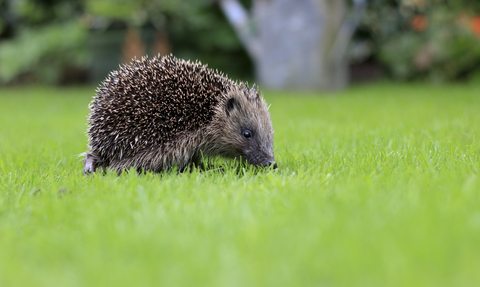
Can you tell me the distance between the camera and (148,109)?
Answer: 4.66 m

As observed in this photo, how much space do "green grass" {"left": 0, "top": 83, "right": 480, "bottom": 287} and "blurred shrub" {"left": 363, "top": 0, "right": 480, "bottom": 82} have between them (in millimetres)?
10618

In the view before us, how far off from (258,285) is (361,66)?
17260 mm

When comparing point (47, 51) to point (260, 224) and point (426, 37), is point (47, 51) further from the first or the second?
point (260, 224)

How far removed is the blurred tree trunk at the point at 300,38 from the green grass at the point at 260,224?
8989 mm

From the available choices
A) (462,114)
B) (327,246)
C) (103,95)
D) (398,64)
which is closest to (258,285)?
(327,246)

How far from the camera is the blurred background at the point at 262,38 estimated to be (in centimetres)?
1395

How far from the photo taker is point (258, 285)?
2061 millimetres

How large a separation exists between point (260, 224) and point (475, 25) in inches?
572

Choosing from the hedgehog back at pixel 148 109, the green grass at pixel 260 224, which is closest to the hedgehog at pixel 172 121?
the hedgehog back at pixel 148 109

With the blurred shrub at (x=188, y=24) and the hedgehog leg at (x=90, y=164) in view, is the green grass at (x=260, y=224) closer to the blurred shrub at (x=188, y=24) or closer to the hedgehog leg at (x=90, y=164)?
the hedgehog leg at (x=90, y=164)

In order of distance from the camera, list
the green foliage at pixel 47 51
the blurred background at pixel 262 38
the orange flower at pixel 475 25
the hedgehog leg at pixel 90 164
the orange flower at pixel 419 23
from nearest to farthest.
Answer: the hedgehog leg at pixel 90 164
the blurred background at pixel 262 38
the orange flower at pixel 475 25
the orange flower at pixel 419 23
the green foliage at pixel 47 51

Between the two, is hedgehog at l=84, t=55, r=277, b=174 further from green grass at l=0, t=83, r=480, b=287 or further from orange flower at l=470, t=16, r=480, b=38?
orange flower at l=470, t=16, r=480, b=38

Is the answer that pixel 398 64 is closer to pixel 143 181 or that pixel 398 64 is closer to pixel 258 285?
pixel 143 181

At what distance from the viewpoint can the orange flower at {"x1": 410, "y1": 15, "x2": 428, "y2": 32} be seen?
627 inches
